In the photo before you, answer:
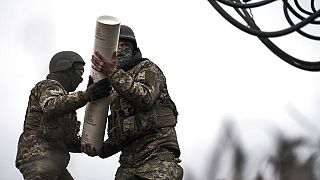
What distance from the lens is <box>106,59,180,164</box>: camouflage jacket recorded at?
409 centimetres

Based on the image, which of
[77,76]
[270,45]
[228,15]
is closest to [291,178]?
[270,45]

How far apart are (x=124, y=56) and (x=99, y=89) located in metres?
0.47

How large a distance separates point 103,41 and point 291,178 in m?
1.66

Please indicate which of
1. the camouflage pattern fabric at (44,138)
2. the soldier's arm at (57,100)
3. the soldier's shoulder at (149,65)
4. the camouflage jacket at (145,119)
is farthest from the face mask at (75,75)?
the soldier's shoulder at (149,65)

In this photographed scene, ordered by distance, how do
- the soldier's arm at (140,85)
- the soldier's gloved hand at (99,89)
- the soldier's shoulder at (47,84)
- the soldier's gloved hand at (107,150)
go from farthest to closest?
the soldier's shoulder at (47,84)
the soldier's gloved hand at (107,150)
the soldier's gloved hand at (99,89)
the soldier's arm at (140,85)

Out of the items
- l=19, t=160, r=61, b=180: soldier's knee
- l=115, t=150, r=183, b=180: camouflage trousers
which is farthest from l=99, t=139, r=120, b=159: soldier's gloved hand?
l=19, t=160, r=61, b=180: soldier's knee

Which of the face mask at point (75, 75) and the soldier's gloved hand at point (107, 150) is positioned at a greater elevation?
the face mask at point (75, 75)

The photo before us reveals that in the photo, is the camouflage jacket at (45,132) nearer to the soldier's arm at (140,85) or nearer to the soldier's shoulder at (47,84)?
the soldier's shoulder at (47,84)

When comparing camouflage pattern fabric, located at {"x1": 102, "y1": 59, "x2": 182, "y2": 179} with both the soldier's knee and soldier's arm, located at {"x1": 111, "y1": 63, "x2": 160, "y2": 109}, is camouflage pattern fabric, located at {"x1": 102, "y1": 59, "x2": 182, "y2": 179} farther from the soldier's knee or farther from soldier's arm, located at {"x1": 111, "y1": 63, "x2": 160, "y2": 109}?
the soldier's knee

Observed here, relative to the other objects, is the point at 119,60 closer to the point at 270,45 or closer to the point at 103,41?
the point at 103,41

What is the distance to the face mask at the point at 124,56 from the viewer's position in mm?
4359

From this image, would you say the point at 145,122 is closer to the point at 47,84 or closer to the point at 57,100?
the point at 57,100

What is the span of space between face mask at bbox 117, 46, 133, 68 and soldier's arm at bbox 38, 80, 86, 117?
1.33 feet

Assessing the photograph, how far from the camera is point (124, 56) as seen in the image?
4.39 m
